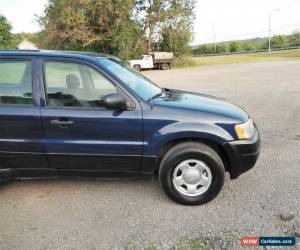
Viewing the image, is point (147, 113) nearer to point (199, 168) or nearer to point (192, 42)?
point (199, 168)

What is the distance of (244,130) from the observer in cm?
400

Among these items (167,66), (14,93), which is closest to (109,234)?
(14,93)

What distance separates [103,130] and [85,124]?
0.21 metres

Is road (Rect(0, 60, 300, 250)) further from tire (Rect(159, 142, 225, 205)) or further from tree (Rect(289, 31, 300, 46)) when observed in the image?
tree (Rect(289, 31, 300, 46))

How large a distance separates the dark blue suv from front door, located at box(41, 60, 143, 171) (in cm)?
1

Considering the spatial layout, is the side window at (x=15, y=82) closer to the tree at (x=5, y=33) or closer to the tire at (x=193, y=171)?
the tire at (x=193, y=171)

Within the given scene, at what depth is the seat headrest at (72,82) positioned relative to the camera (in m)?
4.00

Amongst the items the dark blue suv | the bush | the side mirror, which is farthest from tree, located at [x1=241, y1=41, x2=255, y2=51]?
the side mirror

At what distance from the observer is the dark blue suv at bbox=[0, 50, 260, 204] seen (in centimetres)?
388

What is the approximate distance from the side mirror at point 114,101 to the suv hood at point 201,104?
380mm

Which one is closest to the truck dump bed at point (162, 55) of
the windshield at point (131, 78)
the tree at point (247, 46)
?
the windshield at point (131, 78)

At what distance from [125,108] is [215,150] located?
3.71 feet

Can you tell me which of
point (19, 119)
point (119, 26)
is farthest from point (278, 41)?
point (19, 119)

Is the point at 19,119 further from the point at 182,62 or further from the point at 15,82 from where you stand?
the point at 182,62
